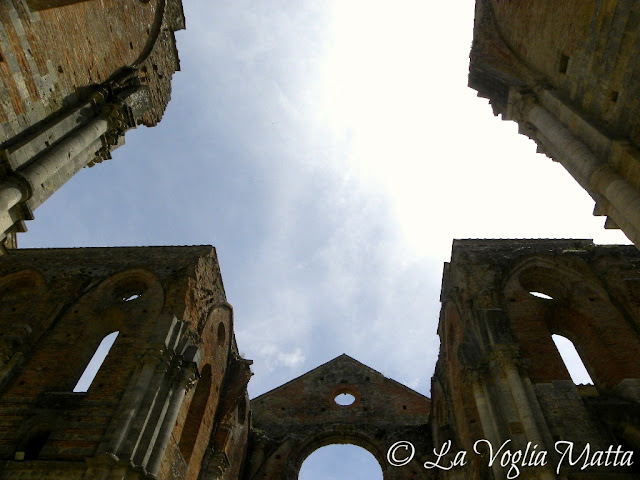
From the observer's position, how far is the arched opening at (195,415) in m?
10.3

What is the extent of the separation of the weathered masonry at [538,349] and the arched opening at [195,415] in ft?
19.4

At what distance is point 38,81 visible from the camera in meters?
6.46

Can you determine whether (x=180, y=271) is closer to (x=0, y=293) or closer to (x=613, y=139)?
(x=0, y=293)

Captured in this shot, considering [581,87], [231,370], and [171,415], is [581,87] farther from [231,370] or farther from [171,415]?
[231,370]

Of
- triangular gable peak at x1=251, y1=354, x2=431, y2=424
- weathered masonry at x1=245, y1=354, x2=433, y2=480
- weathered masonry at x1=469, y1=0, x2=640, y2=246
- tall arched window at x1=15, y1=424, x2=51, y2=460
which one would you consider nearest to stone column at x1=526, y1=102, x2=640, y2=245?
weathered masonry at x1=469, y1=0, x2=640, y2=246

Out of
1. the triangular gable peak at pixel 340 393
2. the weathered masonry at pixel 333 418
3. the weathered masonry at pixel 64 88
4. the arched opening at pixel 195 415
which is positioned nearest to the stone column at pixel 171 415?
the arched opening at pixel 195 415

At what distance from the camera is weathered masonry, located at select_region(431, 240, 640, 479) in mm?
7496

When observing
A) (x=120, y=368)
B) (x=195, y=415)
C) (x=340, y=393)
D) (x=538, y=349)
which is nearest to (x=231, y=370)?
(x=195, y=415)

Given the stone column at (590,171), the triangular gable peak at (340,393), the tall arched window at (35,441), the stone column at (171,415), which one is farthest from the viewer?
the triangular gable peak at (340,393)

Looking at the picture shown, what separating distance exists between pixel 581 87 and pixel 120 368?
30.5 feet

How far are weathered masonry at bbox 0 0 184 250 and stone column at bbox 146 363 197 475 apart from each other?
3.99m

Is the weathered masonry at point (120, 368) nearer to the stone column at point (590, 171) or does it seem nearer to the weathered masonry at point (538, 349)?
the weathered masonry at point (538, 349)

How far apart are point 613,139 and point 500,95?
4011 mm

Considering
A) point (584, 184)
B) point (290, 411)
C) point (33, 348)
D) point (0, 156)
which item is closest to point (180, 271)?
point (33, 348)
